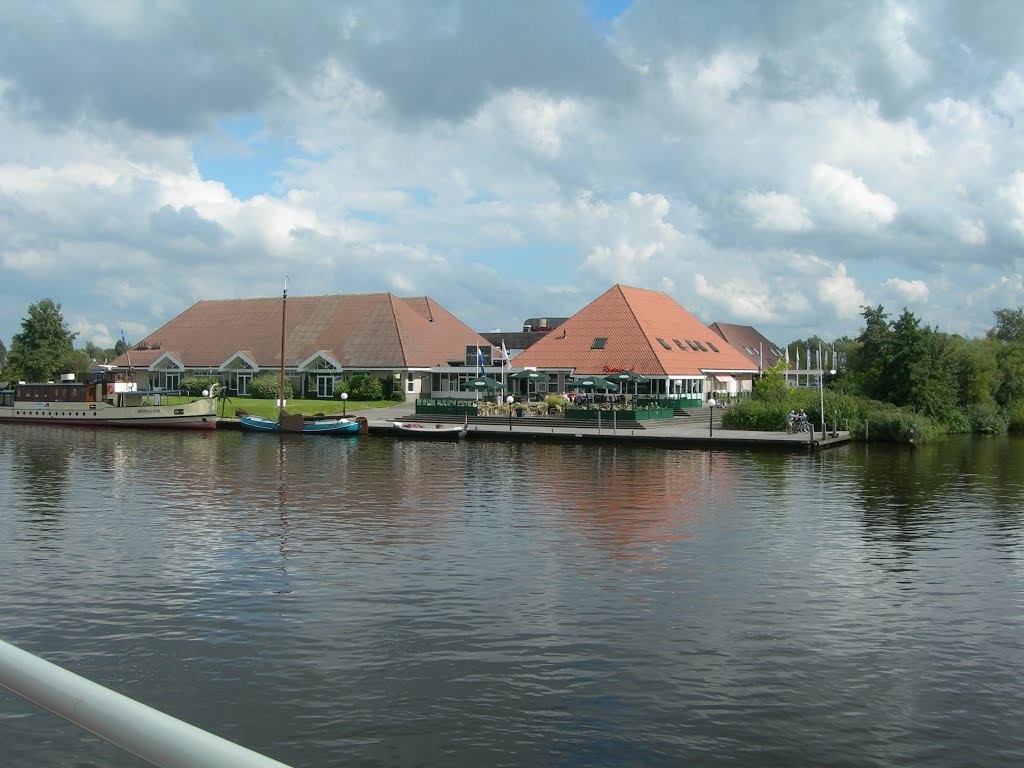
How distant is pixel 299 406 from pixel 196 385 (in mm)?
13480

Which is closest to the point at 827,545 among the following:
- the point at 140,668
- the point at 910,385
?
the point at 140,668

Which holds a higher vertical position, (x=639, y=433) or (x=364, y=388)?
(x=364, y=388)

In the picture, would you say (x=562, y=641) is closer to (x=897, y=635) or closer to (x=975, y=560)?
(x=897, y=635)

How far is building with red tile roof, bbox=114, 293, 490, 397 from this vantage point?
Result: 231 ft

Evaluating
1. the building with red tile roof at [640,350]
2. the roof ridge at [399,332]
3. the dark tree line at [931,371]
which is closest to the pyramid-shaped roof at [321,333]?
the roof ridge at [399,332]

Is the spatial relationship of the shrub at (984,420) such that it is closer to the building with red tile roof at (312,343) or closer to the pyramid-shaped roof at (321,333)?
the building with red tile roof at (312,343)

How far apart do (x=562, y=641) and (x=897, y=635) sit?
5149 mm

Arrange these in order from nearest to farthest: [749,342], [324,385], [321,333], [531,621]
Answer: [531,621] < [324,385] < [321,333] < [749,342]

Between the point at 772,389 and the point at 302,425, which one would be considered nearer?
the point at 302,425

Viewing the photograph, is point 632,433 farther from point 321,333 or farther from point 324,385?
point 321,333

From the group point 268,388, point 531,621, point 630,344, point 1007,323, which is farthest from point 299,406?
point 1007,323

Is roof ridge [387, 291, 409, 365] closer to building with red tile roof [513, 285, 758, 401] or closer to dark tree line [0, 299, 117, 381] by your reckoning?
building with red tile roof [513, 285, 758, 401]

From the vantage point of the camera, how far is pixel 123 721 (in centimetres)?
218

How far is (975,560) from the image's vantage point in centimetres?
1925
